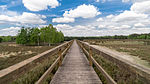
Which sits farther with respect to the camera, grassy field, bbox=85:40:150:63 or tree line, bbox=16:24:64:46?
tree line, bbox=16:24:64:46

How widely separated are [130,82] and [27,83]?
140 inches

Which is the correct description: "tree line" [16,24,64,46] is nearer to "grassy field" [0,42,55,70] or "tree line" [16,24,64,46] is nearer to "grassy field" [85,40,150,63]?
"grassy field" [0,42,55,70]

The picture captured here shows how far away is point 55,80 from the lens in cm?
259

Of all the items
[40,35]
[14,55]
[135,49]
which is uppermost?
[40,35]

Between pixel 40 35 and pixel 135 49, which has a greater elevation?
pixel 40 35

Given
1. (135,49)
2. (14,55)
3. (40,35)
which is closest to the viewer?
(14,55)

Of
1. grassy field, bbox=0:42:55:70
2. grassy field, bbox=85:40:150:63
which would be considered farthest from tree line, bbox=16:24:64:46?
grassy field, bbox=85:40:150:63

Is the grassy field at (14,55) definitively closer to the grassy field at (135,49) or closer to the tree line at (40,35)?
the tree line at (40,35)

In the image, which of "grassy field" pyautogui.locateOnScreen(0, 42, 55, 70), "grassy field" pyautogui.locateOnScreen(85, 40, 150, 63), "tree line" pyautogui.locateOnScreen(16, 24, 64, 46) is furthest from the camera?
"tree line" pyautogui.locateOnScreen(16, 24, 64, 46)

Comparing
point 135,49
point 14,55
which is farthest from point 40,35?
point 135,49

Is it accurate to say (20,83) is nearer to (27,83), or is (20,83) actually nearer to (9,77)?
(27,83)

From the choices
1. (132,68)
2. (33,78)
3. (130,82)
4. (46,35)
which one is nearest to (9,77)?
(132,68)

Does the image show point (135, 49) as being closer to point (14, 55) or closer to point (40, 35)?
point (14, 55)

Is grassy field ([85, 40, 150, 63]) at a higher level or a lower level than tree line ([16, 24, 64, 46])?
lower
